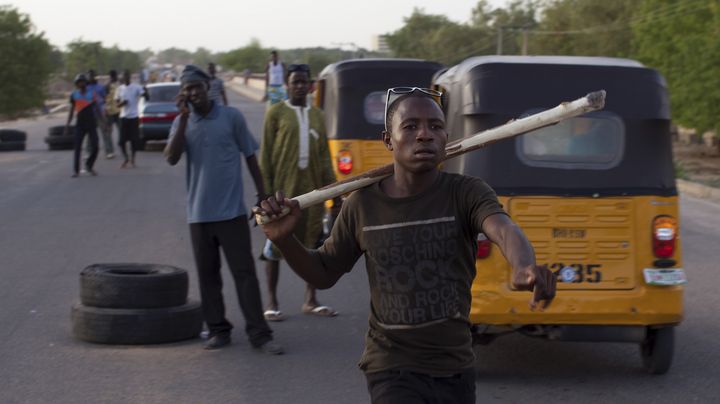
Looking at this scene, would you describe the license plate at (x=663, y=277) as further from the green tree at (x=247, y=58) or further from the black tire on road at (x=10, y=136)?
the green tree at (x=247, y=58)

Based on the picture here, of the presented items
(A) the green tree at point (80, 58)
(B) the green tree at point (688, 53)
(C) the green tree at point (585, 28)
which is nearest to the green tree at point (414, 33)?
(C) the green tree at point (585, 28)

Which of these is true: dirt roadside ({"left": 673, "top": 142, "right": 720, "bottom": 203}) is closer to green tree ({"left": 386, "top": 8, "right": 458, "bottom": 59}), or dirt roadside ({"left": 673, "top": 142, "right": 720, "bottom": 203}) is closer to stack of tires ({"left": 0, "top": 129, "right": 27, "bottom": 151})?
stack of tires ({"left": 0, "top": 129, "right": 27, "bottom": 151})

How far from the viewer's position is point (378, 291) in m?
3.69

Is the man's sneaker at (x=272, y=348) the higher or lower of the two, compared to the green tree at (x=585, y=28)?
lower

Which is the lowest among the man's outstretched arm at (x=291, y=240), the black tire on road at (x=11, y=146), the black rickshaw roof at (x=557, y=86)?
the black tire on road at (x=11, y=146)

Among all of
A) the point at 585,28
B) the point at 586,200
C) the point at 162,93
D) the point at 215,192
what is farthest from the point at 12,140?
the point at 585,28

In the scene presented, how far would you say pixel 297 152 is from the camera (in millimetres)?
8547

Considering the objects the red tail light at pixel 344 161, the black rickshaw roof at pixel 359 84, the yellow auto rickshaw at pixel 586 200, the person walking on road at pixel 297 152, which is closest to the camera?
the yellow auto rickshaw at pixel 586 200

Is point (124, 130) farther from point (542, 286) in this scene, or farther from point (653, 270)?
point (542, 286)

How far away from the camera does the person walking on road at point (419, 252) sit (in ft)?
11.5

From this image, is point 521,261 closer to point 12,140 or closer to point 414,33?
point 12,140

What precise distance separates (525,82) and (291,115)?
2120 mm

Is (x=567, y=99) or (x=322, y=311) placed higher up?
(x=567, y=99)

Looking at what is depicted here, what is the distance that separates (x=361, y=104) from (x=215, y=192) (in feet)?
Answer: 19.2
